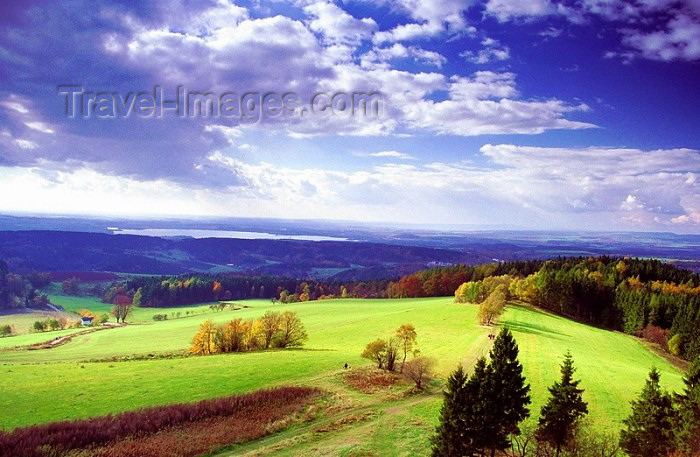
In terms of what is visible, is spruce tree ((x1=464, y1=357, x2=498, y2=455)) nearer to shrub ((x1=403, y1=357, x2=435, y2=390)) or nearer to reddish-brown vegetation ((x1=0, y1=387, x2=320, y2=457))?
reddish-brown vegetation ((x1=0, y1=387, x2=320, y2=457))

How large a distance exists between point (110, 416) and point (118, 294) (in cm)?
17365

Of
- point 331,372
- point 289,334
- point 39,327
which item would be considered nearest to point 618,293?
point 289,334

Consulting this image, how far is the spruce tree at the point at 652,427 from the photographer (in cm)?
2845

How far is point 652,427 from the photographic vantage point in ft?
94.8

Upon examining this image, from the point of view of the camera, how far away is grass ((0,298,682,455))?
3822 cm

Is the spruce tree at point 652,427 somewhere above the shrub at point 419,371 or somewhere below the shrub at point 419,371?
A: above

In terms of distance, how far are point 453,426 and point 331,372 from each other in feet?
80.3

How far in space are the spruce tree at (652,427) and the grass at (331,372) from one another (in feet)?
26.2

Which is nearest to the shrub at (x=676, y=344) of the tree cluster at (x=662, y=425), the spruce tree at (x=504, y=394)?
the tree cluster at (x=662, y=425)

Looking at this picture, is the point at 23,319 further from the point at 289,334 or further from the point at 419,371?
the point at 419,371

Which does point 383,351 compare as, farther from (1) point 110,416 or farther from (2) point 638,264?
(2) point 638,264

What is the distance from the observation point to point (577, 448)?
104 ft

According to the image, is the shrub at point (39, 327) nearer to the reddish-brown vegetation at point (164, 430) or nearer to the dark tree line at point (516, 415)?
the reddish-brown vegetation at point (164, 430)

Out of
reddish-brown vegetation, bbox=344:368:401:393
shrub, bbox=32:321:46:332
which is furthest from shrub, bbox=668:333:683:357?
shrub, bbox=32:321:46:332
